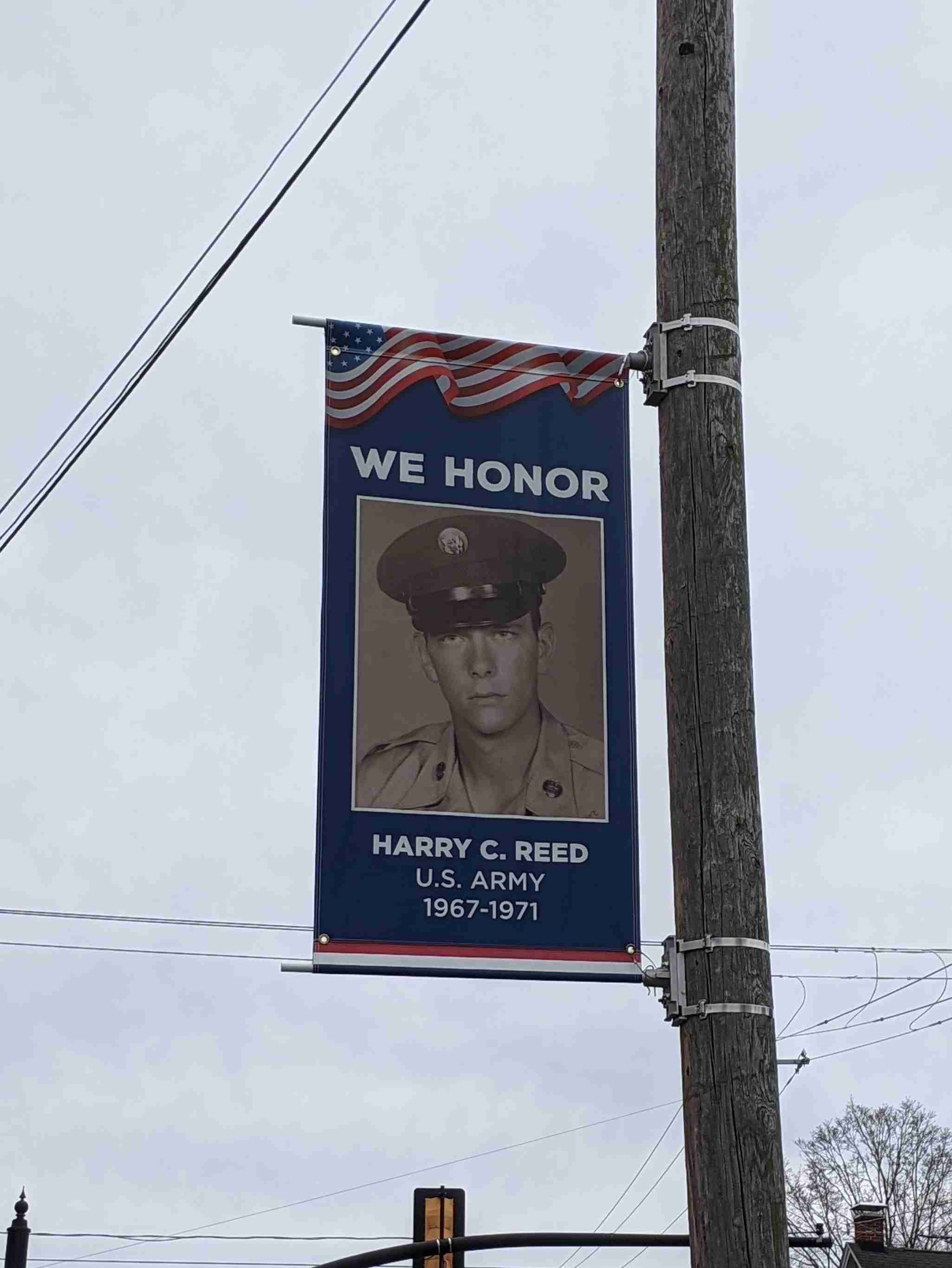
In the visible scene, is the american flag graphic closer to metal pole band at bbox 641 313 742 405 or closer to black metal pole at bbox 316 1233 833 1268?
metal pole band at bbox 641 313 742 405

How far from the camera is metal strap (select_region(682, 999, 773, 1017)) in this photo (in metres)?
5.44

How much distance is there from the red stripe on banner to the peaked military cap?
3.56 ft

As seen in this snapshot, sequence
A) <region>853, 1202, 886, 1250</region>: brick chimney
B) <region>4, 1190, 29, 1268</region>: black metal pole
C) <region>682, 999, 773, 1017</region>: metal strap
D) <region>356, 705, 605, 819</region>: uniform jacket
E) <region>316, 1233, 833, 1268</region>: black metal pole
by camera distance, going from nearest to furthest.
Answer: <region>682, 999, 773, 1017</region>: metal strap → <region>356, 705, 605, 819</region>: uniform jacket → <region>316, 1233, 833, 1268</region>: black metal pole → <region>4, 1190, 29, 1268</region>: black metal pole → <region>853, 1202, 886, 1250</region>: brick chimney

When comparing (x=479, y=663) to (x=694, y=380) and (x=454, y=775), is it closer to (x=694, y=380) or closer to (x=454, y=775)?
(x=454, y=775)

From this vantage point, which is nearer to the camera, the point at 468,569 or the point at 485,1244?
the point at 468,569

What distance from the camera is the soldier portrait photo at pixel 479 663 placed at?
242 inches

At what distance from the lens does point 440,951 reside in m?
5.98

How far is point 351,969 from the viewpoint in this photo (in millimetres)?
5895

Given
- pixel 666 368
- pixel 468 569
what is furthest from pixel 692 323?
pixel 468 569

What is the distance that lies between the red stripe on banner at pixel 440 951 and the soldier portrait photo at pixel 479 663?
45 centimetres

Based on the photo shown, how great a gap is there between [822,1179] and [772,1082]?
5099cm

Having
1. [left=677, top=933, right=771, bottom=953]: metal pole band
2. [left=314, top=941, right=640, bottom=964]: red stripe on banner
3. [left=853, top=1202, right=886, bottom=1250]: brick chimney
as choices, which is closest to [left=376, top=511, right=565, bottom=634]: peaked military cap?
[left=314, top=941, right=640, bottom=964]: red stripe on banner

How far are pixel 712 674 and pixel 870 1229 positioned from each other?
30.4 m

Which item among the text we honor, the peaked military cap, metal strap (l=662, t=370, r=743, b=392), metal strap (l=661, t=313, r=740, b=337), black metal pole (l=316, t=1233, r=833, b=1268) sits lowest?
black metal pole (l=316, t=1233, r=833, b=1268)
